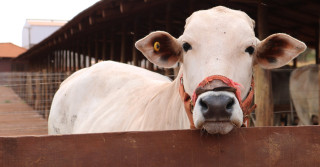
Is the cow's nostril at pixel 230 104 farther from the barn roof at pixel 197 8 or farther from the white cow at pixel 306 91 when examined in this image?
the white cow at pixel 306 91

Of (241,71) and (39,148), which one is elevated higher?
(241,71)

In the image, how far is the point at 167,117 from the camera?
2.57 metres

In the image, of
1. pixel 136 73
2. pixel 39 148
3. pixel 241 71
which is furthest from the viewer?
pixel 136 73

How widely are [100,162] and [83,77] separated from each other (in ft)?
8.86

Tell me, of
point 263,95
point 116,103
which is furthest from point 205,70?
point 263,95

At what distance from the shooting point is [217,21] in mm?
2322

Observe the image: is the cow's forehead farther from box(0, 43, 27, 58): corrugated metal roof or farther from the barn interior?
box(0, 43, 27, 58): corrugated metal roof

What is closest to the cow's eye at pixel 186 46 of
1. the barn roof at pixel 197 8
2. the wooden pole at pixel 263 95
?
the wooden pole at pixel 263 95

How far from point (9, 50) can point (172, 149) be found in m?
44.7

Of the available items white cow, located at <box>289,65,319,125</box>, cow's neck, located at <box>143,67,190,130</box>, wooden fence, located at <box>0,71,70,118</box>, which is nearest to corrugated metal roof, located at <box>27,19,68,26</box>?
wooden fence, located at <box>0,71,70,118</box>

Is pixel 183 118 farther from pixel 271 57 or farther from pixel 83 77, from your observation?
pixel 83 77

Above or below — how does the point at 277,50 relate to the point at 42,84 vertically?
above

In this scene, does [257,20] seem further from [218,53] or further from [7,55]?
[7,55]

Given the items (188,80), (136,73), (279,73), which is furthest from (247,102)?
(279,73)
